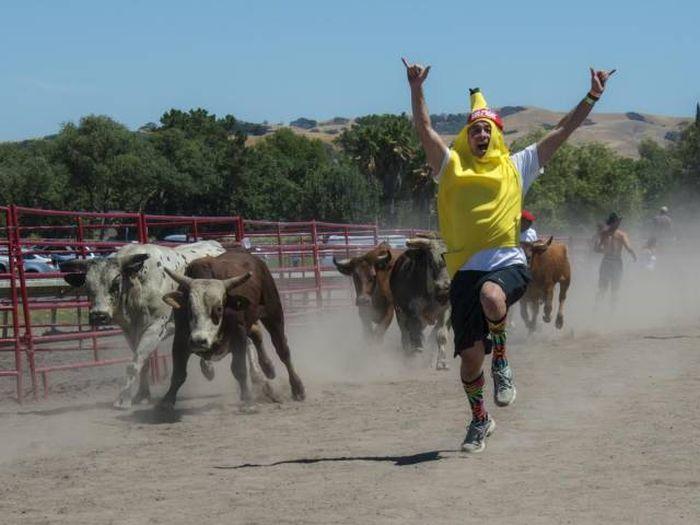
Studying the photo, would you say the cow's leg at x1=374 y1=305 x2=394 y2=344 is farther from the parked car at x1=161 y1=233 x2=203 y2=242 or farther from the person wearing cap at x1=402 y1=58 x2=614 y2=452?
the person wearing cap at x1=402 y1=58 x2=614 y2=452

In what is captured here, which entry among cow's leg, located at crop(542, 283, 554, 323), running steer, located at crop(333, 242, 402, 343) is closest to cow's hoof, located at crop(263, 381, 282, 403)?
running steer, located at crop(333, 242, 402, 343)

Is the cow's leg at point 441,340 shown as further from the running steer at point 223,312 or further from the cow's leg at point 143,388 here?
the cow's leg at point 143,388

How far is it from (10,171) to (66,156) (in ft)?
16.9

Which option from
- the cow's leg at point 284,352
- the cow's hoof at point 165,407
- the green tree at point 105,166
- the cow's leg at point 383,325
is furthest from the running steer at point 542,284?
the green tree at point 105,166

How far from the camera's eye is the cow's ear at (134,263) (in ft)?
38.5

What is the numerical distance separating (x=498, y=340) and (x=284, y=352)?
4.38 meters

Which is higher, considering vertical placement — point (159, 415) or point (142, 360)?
point (142, 360)

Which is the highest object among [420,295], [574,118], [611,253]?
[574,118]

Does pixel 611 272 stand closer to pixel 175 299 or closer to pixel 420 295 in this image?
pixel 420 295

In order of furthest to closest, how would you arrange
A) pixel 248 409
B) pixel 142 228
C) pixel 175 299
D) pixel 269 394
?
pixel 142 228
pixel 269 394
pixel 248 409
pixel 175 299

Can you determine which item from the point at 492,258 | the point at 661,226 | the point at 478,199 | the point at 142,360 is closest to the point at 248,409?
the point at 142,360

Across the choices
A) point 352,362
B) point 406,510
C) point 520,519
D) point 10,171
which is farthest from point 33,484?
point 10,171

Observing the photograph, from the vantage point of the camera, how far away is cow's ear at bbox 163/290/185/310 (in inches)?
406

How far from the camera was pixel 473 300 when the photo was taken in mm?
7469
